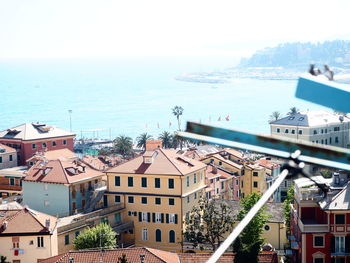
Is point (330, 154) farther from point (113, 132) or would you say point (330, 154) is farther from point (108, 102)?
point (108, 102)

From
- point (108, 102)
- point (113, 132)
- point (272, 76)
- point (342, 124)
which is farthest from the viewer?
point (272, 76)

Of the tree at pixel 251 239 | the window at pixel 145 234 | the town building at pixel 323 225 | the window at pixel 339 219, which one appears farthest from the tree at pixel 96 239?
the window at pixel 339 219

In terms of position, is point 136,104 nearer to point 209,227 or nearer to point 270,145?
point 209,227

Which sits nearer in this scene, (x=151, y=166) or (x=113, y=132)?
(x=151, y=166)

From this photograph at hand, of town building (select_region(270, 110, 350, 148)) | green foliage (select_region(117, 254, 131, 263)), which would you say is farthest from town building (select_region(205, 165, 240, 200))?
town building (select_region(270, 110, 350, 148))

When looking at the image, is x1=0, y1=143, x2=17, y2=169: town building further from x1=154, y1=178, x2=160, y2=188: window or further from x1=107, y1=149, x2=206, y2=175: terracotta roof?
x1=154, y1=178, x2=160, y2=188: window

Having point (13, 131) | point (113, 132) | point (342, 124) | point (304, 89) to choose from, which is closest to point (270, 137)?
point (304, 89)
